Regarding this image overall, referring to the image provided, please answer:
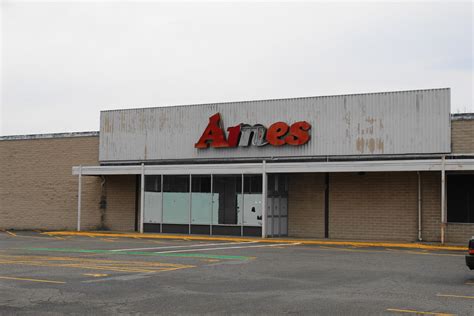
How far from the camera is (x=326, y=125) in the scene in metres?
28.6

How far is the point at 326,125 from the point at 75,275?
1593cm

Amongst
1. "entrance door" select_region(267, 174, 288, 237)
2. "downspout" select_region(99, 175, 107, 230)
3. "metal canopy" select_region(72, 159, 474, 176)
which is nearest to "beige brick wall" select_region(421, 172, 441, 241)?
"metal canopy" select_region(72, 159, 474, 176)

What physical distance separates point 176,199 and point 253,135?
4.96 meters

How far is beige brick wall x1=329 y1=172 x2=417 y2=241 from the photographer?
2673 cm

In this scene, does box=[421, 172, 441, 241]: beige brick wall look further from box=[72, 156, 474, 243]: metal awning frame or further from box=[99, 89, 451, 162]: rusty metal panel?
box=[99, 89, 451, 162]: rusty metal panel

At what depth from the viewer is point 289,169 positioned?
27719 millimetres

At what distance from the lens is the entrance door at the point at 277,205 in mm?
28797

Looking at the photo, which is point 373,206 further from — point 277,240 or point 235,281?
point 235,281

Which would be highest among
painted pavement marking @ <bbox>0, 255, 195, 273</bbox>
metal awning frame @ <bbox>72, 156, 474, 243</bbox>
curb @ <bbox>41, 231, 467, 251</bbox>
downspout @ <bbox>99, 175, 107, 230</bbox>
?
metal awning frame @ <bbox>72, 156, 474, 243</bbox>

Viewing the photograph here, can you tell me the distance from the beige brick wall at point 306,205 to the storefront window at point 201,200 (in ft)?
12.7

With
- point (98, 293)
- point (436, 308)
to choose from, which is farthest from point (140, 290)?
point (436, 308)

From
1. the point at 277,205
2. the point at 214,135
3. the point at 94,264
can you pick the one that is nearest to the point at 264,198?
the point at 277,205

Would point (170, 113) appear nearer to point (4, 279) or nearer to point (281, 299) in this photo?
point (4, 279)

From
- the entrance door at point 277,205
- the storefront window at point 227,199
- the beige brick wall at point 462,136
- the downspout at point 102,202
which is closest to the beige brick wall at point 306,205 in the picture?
the entrance door at point 277,205
